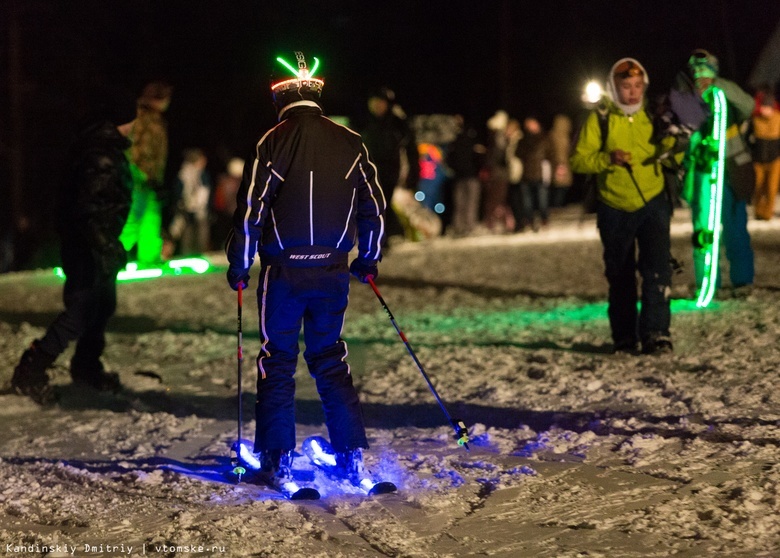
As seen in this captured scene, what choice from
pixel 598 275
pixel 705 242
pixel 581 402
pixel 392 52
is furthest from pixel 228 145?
pixel 581 402

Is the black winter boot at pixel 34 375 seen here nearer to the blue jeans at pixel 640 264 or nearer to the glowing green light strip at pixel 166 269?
the blue jeans at pixel 640 264

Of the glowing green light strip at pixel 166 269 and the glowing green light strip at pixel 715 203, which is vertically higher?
the glowing green light strip at pixel 715 203

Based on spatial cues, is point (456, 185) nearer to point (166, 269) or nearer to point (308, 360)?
point (166, 269)

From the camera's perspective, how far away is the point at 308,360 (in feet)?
18.0

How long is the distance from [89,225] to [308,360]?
2592 mm

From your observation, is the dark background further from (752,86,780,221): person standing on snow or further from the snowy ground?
the snowy ground

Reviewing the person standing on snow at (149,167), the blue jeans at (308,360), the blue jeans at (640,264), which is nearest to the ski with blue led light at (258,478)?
the blue jeans at (308,360)

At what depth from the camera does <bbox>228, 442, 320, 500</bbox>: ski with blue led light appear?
5.10 m

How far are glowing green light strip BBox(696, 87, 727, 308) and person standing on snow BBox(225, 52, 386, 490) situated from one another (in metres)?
4.48

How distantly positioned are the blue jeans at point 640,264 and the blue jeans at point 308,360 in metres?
3.03

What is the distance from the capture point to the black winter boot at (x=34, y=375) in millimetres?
7562

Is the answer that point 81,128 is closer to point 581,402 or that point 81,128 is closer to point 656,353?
point 581,402

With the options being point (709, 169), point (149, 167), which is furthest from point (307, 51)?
point (709, 169)

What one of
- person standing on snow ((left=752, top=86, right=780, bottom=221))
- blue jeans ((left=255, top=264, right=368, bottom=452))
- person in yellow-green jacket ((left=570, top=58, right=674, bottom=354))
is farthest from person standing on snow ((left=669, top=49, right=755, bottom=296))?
person standing on snow ((left=752, top=86, right=780, bottom=221))
